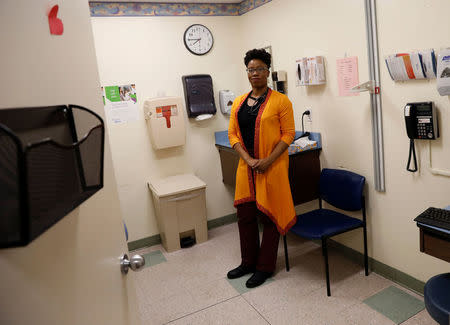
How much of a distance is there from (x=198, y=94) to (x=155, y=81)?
0.45 m

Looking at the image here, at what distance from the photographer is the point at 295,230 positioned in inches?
101

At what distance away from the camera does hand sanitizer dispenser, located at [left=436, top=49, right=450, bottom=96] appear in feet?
5.93

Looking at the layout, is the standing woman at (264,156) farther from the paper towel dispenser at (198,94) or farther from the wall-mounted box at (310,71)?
the paper towel dispenser at (198,94)

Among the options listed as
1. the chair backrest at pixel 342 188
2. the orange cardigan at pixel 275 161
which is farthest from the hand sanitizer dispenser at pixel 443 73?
the orange cardigan at pixel 275 161

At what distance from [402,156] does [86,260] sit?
2119 millimetres

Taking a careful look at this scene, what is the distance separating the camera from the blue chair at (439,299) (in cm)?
145

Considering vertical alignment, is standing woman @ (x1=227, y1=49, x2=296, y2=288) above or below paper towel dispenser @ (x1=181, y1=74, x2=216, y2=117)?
below

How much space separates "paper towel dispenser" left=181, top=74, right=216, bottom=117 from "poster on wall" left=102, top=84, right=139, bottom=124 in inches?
20.4

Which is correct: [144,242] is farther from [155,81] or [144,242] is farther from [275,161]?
[275,161]

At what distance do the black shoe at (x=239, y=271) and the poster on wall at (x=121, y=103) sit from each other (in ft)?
5.63

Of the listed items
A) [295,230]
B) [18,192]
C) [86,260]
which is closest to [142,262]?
[86,260]

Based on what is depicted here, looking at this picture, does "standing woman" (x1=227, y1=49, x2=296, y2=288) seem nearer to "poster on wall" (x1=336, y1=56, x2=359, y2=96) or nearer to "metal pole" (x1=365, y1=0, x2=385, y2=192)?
"poster on wall" (x1=336, y1=56, x2=359, y2=96)

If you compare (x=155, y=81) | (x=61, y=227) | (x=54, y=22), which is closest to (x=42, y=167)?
(x=61, y=227)

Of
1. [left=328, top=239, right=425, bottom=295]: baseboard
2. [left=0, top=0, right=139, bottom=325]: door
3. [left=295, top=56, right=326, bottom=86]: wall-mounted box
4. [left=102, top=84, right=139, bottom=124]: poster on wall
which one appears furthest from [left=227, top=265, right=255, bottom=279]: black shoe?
[left=0, top=0, right=139, bottom=325]: door
